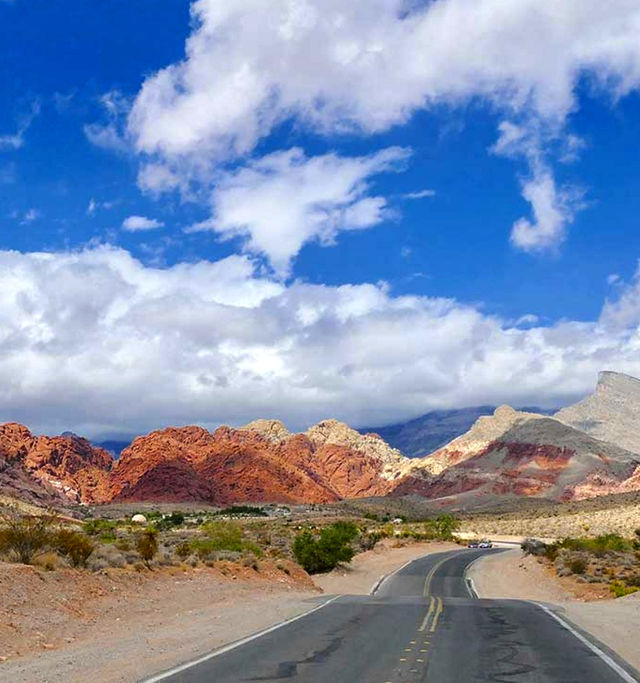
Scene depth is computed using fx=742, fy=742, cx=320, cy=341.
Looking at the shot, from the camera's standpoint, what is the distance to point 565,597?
40438 mm

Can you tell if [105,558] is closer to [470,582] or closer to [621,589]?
[621,589]

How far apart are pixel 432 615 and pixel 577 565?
28797 mm

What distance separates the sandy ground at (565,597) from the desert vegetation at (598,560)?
3.46 feet

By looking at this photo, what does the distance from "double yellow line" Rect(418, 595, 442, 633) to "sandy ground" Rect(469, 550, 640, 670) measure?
13.2 ft

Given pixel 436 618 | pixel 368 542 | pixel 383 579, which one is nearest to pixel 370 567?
pixel 383 579

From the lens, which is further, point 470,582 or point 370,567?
point 370,567

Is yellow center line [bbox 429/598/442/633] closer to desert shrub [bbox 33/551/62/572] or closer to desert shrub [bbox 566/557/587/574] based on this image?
desert shrub [bbox 33/551/62/572]

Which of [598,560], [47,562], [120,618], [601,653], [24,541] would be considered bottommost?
[598,560]

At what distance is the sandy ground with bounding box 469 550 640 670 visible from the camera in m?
18.9

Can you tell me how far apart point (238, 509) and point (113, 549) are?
459ft

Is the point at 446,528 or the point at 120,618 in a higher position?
the point at 120,618

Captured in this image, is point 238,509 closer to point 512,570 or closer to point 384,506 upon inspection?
point 384,506

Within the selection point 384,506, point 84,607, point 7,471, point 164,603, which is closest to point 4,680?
point 84,607

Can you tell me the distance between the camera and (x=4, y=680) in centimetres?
1252
